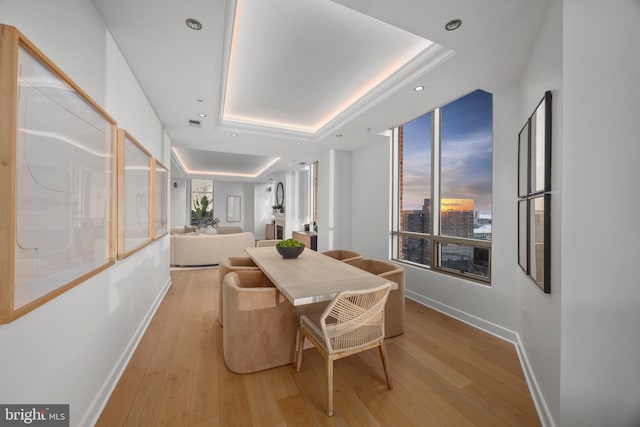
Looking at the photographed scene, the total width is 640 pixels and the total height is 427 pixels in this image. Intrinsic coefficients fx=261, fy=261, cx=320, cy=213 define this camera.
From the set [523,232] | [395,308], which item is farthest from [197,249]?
[523,232]

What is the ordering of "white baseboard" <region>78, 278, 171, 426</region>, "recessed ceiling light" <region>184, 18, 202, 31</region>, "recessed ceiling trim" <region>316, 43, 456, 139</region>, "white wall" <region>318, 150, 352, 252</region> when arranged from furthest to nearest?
"white wall" <region>318, 150, 352, 252</region>, "recessed ceiling trim" <region>316, 43, 456, 139</region>, "recessed ceiling light" <region>184, 18, 202, 31</region>, "white baseboard" <region>78, 278, 171, 426</region>

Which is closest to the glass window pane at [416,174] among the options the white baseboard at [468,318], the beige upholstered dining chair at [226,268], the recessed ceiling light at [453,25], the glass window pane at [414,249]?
the glass window pane at [414,249]

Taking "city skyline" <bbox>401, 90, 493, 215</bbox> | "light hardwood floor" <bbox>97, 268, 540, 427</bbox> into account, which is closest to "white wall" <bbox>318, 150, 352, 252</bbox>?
"city skyline" <bbox>401, 90, 493, 215</bbox>

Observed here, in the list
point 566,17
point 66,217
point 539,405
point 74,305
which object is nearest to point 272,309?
point 74,305

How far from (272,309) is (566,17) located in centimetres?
250

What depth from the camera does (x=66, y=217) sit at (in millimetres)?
1164

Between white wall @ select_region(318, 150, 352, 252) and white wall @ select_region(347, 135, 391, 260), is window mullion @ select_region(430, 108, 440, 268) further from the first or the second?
white wall @ select_region(318, 150, 352, 252)

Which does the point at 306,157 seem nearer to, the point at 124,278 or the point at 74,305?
the point at 124,278

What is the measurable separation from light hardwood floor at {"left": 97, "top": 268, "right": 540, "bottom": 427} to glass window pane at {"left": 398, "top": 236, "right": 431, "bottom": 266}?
1.22m

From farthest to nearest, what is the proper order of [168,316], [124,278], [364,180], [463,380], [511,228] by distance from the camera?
[364,180], [168,316], [511,228], [124,278], [463,380]

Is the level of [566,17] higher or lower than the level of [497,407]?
higher

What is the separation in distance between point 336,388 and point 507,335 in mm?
1816

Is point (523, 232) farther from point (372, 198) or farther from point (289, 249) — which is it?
point (372, 198)

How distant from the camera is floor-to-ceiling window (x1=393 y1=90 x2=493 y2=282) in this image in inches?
115
